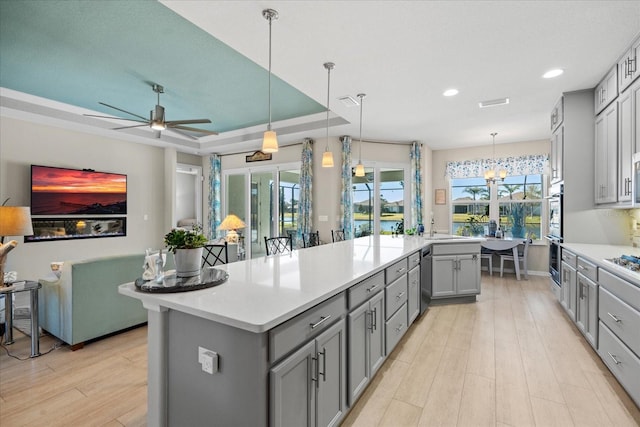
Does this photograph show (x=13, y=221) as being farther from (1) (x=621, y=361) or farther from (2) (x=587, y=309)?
(2) (x=587, y=309)

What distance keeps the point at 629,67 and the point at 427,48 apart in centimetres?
183

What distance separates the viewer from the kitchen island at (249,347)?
47.0 inches

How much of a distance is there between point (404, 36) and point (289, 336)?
2.54 m

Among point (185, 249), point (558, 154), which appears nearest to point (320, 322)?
point (185, 249)

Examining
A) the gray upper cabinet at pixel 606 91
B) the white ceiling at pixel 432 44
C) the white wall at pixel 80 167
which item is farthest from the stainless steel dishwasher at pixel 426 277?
the white wall at pixel 80 167

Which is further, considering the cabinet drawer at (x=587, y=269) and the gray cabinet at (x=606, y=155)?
the gray cabinet at (x=606, y=155)

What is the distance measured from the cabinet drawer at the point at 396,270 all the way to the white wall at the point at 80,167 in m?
5.61

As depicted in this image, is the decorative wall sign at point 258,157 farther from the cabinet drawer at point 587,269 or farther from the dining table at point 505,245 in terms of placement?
the cabinet drawer at point 587,269

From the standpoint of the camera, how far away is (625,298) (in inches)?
82.0

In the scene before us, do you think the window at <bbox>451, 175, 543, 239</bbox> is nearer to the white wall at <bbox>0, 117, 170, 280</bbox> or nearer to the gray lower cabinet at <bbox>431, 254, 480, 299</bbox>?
the gray lower cabinet at <bbox>431, 254, 480, 299</bbox>

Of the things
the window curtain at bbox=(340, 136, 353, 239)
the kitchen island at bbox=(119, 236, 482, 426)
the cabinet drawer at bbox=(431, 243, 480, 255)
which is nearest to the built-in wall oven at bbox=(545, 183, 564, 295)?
the cabinet drawer at bbox=(431, 243, 480, 255)

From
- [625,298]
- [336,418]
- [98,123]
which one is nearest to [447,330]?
[625,298]

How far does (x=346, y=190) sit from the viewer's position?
18.9ft

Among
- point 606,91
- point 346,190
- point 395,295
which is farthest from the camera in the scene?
point 346,190
